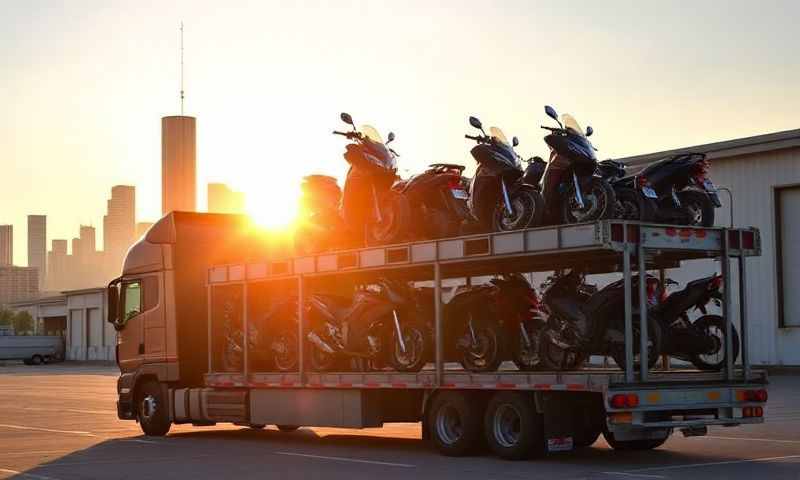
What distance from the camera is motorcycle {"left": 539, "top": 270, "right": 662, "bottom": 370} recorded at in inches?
554

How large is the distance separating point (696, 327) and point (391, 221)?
425cm

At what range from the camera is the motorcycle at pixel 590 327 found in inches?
554

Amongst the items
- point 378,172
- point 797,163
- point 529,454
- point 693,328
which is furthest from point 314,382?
point 797,163

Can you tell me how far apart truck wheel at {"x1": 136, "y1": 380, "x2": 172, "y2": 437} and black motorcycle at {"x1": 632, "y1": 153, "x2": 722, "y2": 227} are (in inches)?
374

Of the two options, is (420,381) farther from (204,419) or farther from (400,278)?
(204,419)

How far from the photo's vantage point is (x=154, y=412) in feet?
67.6

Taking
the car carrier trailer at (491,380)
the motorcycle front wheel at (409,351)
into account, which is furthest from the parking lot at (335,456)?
the motorcycle front wheel at (409,351)

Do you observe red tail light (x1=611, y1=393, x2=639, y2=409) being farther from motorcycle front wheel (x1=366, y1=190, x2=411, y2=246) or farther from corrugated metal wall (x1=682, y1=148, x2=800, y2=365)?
corrugated metal wall (x1=682, y1=148, x2=800, y2=365)

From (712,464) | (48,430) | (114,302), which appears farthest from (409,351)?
(48,430)

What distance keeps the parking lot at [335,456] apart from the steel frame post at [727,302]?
112 centimetres

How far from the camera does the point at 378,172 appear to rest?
17234 millimetres

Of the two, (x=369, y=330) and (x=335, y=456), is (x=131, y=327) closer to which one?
(x=369, y=330)

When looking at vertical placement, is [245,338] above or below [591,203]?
below

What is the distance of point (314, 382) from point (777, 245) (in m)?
25.5
